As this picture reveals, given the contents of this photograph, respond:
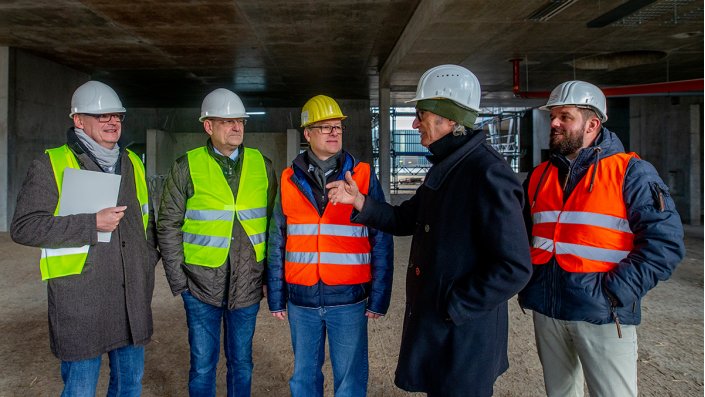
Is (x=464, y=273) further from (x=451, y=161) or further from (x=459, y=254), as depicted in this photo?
(x=451, y=161)

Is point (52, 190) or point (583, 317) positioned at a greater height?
point (52, 190)

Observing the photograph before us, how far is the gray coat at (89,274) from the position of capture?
6.83 feet

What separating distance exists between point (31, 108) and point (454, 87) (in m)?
13.2

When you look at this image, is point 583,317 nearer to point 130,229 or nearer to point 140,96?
point 130,229

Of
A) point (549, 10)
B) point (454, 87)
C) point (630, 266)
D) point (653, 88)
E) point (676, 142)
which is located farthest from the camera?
point (676, 142)

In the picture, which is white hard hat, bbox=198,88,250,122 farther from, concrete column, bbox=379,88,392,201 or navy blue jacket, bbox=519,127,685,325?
concrete column, bbox=379,88,392,201

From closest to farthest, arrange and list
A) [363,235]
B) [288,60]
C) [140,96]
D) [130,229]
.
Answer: [130,229] < [363,235] < [288,60] < [140,96]

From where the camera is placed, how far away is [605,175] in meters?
2.17

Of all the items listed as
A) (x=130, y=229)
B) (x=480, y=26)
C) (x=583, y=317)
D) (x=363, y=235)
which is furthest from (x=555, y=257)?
Result: (x=480, y=26)

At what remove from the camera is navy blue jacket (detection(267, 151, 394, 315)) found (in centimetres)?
246

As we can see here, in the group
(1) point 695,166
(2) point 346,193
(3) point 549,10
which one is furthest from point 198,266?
(1) point 695,166

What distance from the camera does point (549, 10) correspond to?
7449 millimetres

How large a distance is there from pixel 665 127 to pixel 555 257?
15455 millimetres

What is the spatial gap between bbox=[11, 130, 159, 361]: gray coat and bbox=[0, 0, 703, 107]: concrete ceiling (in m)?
6.14
